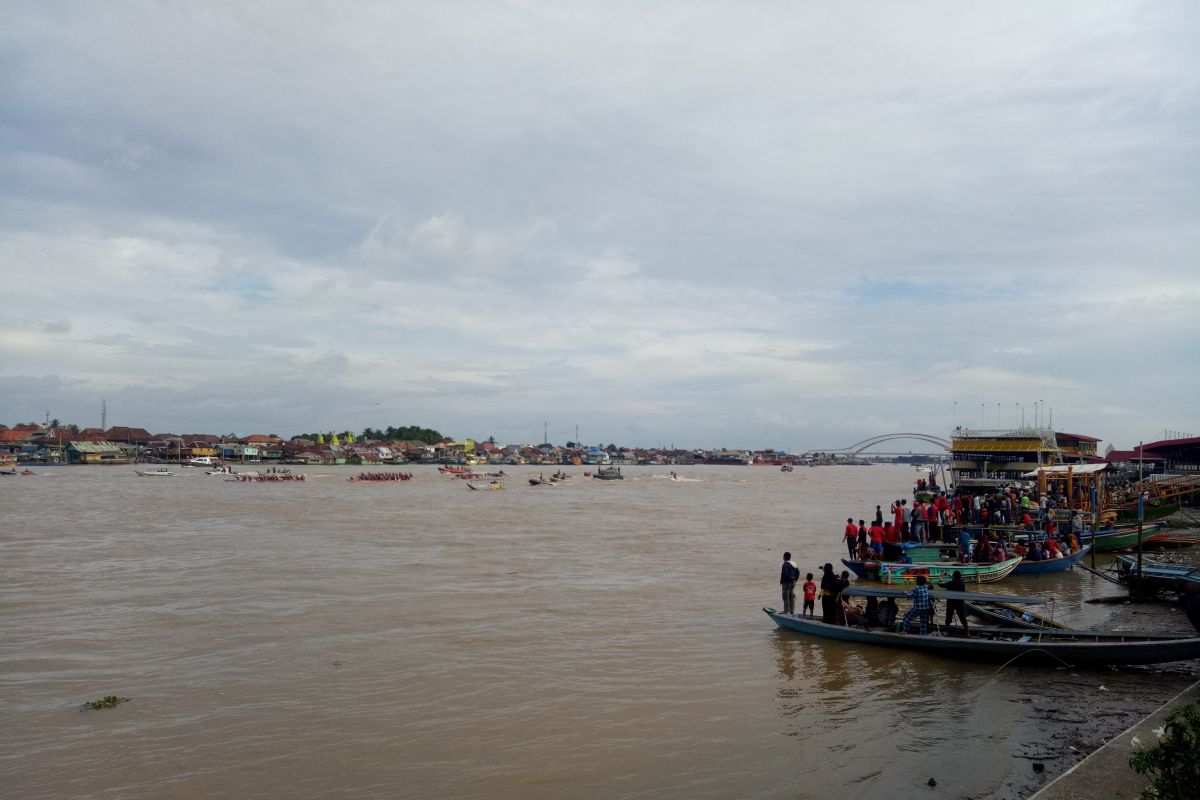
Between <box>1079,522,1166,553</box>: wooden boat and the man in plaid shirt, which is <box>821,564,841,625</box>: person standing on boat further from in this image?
<box>1079,522,1166,553</box>: wooden boat

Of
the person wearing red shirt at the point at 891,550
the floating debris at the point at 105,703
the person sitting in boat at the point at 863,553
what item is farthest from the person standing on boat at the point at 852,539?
the floating debris at the point at 105,703

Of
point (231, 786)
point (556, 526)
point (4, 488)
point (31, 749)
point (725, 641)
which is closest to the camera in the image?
point (231, 786)

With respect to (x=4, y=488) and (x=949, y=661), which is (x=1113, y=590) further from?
(x=4, y=488)

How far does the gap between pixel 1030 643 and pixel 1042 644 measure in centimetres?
16

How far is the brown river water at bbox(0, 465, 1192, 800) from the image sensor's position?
8.33 metres

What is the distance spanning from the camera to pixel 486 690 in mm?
11188

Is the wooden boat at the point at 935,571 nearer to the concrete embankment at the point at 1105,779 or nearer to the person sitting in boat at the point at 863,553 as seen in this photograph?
the person sitting in boat at the point at 863,553

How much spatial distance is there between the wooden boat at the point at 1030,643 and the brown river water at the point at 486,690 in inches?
8.5

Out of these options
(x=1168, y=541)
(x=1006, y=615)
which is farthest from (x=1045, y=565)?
(x=1006, y=615)

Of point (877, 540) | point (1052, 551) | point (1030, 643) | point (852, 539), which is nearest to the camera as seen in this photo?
point (1030, 643)

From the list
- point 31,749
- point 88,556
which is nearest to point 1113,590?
point 31,749

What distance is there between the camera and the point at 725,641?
13.7m

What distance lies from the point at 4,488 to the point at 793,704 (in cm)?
7059

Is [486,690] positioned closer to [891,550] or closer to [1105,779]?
[1105,779]
